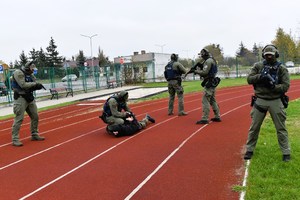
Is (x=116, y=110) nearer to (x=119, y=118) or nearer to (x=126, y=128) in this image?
(x=119, y=118)

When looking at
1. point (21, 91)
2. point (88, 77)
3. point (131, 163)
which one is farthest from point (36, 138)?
point (88, 77)

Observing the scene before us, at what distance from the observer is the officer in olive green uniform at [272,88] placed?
5490 millimetres

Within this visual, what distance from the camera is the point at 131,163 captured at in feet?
20.5

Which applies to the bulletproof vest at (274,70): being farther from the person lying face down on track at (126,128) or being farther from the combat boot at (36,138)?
the combat boot at (36,138)

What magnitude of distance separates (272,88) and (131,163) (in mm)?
2772

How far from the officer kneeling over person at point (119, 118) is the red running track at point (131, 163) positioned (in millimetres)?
259

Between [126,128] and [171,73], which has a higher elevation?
[171,73]

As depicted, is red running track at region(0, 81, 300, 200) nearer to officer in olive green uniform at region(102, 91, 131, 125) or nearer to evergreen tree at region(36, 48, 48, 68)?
officer in olive green uniform at region(102, 91, 131, 125)

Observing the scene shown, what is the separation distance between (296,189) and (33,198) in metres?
3.57

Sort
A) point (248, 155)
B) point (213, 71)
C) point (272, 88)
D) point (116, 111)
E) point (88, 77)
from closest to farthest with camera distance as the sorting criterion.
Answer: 1. point (272, 88)
2. point (248, 155)
3. point (116, 111)
4. point (213, 71)
5. point (88, 77)

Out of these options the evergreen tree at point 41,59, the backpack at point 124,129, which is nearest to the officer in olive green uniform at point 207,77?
the backpack at point 124,129

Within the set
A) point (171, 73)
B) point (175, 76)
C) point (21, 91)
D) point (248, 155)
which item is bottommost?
point (248, 155)

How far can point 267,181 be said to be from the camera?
4742 mm

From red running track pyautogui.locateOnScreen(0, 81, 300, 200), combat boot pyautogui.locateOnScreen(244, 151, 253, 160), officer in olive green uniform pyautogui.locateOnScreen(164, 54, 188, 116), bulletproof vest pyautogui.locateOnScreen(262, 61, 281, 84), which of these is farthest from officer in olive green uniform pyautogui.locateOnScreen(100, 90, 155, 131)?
bulletproof vest pyautogui.locateOnScreen(262, 61, 281, 84)
